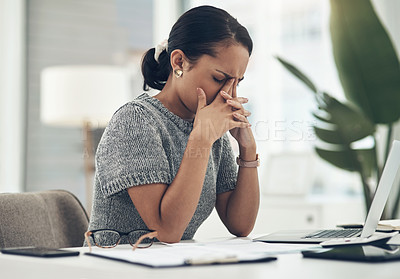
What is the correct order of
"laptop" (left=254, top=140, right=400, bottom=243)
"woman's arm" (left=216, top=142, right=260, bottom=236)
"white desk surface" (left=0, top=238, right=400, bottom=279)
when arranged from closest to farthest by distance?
"white desk surface" (left=0, top=238, right=400, bottom=279), "laptop" (left=254, top=140, right=400, bottom=243), "woman's arm" (left=216, top=142, right=260, bottom=236)

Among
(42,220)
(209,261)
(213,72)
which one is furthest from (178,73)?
(209,261)

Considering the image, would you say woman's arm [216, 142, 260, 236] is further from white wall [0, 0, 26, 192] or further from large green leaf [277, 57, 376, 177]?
white wall [0, 0, 26, 192]

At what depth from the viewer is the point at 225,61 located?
4.31 ft

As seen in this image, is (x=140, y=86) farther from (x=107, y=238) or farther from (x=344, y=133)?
(x=107, y=238)

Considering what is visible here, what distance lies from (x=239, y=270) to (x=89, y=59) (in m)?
3.51

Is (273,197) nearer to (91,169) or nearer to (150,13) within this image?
(91,169)

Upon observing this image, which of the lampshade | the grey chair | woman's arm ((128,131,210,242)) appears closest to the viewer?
woman's arm ((128,131,210,242))

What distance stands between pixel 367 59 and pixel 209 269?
176 cm

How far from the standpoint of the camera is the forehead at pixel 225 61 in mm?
1310

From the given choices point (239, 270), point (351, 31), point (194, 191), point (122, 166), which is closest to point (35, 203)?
point (122, 166)

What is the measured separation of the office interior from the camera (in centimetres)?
296

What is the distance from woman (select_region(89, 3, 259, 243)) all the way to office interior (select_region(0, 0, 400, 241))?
129cm

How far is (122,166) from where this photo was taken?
1.19 m

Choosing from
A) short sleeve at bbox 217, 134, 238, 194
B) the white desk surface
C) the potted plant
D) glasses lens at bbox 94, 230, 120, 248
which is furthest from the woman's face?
the potted plant
